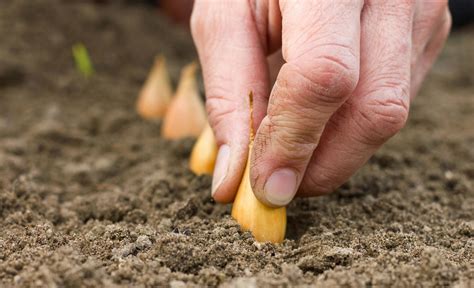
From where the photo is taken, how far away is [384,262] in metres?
0.84

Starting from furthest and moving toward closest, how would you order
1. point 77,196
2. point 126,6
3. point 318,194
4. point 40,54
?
1. point 126,6
2. point 40,54
3. point 77,196
4. point 318,194

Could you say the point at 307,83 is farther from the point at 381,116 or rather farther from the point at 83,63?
the point at 83,63

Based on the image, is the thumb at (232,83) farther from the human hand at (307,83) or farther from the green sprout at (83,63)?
the green sprout at (83,63)

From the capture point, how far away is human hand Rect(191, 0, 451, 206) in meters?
0.87

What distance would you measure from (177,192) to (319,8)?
486 millimetres

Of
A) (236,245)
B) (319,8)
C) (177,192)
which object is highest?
(319,8)

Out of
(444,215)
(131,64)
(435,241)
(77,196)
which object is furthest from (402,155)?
(131,64)

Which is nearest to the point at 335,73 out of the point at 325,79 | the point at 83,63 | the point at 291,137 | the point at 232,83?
the point at 325,79

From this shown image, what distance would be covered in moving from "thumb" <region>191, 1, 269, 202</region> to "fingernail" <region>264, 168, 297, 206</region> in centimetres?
9

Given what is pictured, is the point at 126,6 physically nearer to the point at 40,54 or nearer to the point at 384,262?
the point at 40,54

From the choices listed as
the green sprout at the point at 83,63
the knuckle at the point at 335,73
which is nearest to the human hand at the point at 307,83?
the knuckle at the point at 335,73

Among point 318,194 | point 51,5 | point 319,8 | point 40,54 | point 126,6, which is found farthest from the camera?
point 126,6

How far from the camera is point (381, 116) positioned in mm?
957

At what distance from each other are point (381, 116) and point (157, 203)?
0.45 m
